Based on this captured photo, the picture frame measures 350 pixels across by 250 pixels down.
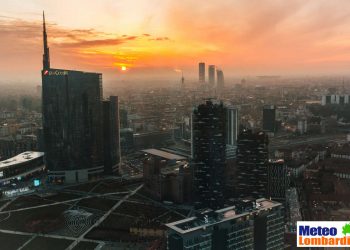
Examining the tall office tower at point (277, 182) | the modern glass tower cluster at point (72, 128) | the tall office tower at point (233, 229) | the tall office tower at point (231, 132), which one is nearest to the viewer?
the tall office tower at point (233, 229)

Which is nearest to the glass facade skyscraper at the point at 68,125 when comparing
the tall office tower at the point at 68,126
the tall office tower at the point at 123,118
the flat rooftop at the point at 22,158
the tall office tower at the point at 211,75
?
the tall office tower at the point at 68,126

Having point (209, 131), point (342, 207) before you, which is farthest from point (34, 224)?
point (342, 207)

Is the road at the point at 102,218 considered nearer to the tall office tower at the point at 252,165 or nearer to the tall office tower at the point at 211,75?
→ the tall office tower at the point at 252,165

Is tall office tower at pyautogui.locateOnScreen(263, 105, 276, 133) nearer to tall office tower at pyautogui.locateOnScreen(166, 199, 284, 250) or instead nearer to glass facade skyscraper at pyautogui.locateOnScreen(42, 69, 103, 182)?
glass facade skyscraper at pyautogui.locateOnScreen(42, 69, 103, 182)

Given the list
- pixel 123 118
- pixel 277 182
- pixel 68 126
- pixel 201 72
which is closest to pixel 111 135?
pixel 68 126

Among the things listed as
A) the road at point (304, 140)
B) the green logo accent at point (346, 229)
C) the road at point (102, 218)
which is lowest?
the road at point (102, 218)

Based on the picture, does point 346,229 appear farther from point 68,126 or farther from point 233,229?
point 68,126
